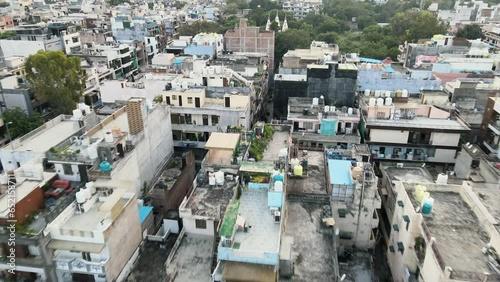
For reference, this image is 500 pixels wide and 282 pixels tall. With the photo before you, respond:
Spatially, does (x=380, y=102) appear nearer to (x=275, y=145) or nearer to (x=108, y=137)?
(x=275, y=145)

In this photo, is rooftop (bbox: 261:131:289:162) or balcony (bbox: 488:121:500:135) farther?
balcony (bbox: 488:121:500:135)

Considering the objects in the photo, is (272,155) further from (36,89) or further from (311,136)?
(36,89)

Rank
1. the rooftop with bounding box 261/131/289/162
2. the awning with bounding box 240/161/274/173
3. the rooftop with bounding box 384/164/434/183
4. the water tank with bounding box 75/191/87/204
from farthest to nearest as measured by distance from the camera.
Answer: the rooftop with bounding box 384/164/434/183, the rooftop with bounding box 261/131/289/162, the awning with bounding box 240/161/274/173, the water tank with bounding box 75/191/87/204

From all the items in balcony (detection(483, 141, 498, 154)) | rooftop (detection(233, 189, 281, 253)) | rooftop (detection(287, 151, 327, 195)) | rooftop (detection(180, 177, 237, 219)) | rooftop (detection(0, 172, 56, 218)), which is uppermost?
rooftop (detection(0, 172, 56, 218))

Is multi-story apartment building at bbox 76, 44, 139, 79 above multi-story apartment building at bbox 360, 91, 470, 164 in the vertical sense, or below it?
above

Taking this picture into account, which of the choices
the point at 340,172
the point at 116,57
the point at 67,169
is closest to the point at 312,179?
the point at 340,172

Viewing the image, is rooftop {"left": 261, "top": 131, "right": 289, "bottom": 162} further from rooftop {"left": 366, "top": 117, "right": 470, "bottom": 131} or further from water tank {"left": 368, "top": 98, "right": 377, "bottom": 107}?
water tank {"left": 368, "top": 98, "right": 377, "bottom": 107}

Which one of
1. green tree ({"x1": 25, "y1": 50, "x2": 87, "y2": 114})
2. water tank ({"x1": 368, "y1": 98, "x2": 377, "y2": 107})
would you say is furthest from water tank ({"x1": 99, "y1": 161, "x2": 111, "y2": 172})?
green tree ({"x1": 25, "y1": 50, "x2": 87, "y2": 114})

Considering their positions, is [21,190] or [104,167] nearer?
[21,190]
